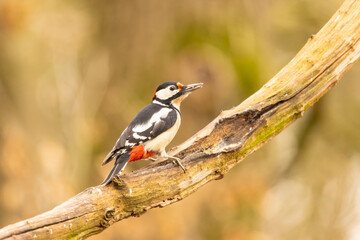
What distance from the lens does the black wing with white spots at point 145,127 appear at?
3.61 meters

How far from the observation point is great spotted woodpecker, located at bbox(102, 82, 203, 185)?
11.8ft

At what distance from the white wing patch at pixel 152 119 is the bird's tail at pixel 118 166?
0.73 ft

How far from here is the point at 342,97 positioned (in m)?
8.69

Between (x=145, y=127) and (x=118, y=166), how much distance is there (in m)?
0.43

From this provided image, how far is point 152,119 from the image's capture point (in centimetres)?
394

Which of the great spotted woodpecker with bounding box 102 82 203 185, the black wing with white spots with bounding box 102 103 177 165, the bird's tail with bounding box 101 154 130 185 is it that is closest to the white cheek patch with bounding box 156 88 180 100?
the great spotted woodpecker with bounding box 102 82 203 185

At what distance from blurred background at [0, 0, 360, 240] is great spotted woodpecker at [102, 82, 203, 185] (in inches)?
90.2

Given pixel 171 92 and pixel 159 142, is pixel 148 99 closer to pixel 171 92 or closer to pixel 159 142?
pixel 171 92

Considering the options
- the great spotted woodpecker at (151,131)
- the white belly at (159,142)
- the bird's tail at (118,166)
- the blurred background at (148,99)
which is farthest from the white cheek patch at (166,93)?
the blurred background at (148,99)

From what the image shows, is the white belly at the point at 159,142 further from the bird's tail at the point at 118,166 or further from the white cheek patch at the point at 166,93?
the white cheek patch at the point at 166,93

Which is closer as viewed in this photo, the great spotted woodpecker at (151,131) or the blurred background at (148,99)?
the great spotted woodpecker at (151,131)

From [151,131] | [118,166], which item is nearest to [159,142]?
[151,131]

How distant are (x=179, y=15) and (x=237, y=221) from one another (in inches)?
108

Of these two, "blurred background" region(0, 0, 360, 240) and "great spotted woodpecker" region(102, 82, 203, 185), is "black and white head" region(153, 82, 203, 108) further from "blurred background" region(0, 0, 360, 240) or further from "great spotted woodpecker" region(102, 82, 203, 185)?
"blurred background" region(0, 0, 360, 240)
